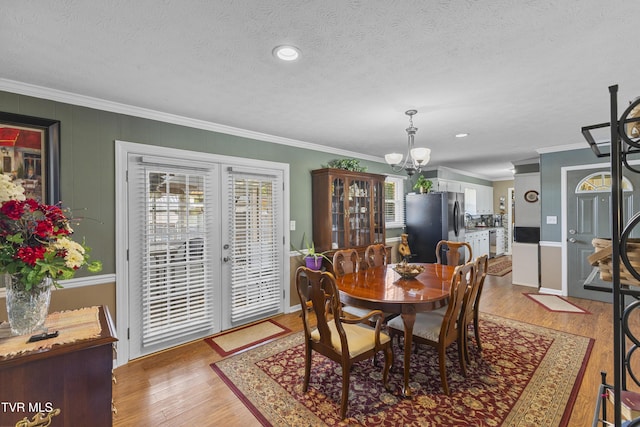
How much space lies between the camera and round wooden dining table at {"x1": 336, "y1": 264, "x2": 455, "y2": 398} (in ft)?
7.06

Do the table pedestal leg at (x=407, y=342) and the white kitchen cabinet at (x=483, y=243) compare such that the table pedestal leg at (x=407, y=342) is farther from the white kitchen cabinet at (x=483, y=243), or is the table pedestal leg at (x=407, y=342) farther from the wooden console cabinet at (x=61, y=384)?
the white kitchen cabinet at (x=483, y=243)

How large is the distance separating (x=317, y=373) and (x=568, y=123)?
12.8ft

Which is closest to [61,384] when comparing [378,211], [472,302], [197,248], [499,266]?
[197,248]

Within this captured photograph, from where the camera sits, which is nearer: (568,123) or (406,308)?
(406,308)

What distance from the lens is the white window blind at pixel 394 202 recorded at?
18.6 feet

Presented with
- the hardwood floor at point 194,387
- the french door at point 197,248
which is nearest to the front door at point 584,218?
the hardwood floor at point 194,387

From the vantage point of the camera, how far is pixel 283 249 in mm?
3973

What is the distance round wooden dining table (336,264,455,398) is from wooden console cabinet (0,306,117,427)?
1.58 m

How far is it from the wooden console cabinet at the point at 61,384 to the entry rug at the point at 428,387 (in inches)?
42.3

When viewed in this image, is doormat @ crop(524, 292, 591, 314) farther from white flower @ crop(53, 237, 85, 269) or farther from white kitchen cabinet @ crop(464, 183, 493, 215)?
white flower @ crop(53, 237, 85, 269)

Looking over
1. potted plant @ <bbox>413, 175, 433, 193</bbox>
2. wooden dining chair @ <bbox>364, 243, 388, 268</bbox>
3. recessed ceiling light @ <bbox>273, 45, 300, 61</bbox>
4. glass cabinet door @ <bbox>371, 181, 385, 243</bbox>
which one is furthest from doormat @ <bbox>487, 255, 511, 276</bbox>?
recessed ceiling light @ <bbox>273, 45, 300, 61</bbox>

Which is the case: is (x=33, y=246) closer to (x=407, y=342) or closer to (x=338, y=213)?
(x=407, y=342)

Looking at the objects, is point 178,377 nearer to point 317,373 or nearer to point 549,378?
point 317,373

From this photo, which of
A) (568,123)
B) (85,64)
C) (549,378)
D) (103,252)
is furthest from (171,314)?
(568,123)
